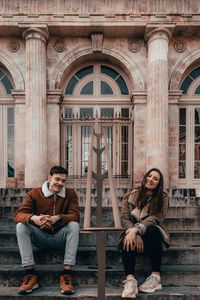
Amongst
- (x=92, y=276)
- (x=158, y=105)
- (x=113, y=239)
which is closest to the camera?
(x=92, y=276)

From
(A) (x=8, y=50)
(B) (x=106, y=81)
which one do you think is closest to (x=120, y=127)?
(B) (x=106, y=81)

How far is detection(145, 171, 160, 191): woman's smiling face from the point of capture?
3.50m

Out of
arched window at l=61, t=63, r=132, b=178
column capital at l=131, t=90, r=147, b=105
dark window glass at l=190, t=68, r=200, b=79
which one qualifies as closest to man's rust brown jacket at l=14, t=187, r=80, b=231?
arched window at l=61, t=63, r=132, b=178

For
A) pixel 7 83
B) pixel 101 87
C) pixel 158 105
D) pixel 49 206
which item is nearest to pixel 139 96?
pixel 158 105

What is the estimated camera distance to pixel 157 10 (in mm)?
7527

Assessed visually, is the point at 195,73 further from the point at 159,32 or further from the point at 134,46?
the point at 134,46

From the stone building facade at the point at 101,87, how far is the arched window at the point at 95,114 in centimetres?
3

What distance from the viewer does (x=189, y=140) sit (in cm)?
846

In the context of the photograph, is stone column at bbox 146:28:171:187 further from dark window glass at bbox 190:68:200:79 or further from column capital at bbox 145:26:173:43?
dark window glass at bbox 190:68:200:79

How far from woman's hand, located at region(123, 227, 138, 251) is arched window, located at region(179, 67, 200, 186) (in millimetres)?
5612

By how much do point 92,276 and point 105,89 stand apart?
6.26 meters

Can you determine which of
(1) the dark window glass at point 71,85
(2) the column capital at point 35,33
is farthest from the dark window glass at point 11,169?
(2) the column capital at point 35,33

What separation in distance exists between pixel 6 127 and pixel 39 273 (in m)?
5.89

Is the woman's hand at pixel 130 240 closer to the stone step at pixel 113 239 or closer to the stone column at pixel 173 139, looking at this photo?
the stone step at pixel 113 239
